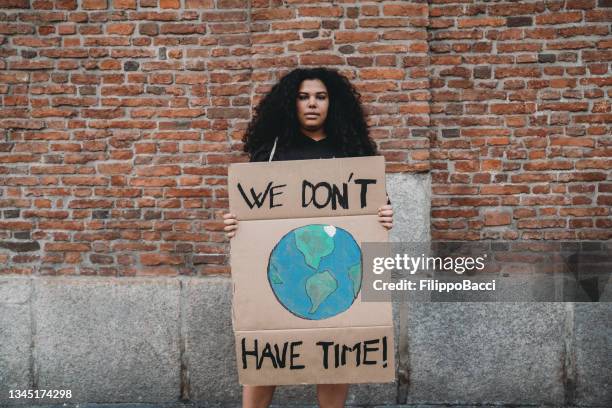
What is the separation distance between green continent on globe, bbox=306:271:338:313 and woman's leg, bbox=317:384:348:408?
1.67 feet

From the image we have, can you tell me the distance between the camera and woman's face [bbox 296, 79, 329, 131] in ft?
8.23

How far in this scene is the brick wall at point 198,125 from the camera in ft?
11.6

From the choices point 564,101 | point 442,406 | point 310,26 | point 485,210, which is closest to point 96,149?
point 310,26

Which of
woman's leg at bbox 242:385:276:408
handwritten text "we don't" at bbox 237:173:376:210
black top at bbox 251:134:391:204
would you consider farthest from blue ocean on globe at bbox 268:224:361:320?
woman's leg at bbox 242:385:276:408

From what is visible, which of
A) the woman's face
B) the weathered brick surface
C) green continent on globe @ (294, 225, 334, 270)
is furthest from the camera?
the weathered brick surface

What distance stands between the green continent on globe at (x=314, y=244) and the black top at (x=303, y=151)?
1.36 ft

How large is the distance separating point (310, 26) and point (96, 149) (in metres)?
1.55

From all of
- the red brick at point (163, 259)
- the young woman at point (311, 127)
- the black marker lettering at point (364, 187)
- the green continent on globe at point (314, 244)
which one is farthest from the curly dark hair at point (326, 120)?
the red brick at point (163, 259)

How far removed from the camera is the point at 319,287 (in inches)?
90.6

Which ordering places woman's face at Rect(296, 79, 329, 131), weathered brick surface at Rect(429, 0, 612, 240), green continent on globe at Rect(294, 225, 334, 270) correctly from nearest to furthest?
green continent on globe at Rect(294, 225, 334, 270) → woman's face at Rect(296, 79, 329, 131) → weathered brick surface at Rect(429, 0, 612, 240)

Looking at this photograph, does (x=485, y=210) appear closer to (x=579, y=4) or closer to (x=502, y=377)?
(x=502, y=377)

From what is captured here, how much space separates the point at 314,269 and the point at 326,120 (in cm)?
76

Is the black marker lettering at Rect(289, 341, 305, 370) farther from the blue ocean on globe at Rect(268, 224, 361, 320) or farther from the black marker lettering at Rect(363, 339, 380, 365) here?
the black marker lettering at Rect(363, 339, 380, 365)

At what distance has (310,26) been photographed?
135 inches
